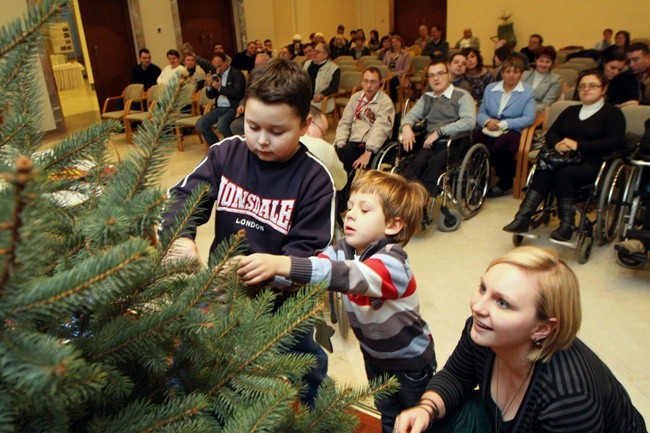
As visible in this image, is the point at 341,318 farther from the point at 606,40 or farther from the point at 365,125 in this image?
the point at 606,40

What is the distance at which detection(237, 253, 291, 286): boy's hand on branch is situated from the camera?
1.00 meters

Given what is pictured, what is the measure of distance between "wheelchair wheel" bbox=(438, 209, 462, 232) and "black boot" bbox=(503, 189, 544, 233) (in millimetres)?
586

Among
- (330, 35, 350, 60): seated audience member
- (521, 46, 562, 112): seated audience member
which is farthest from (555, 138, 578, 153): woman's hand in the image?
(330, 35, 350, 60): seated audience member

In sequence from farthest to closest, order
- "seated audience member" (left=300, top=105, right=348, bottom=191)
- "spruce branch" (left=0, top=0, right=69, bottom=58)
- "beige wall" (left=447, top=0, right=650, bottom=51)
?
"beige wall" (left=447, top=0, right=650, bottom=51)
"seated audience member" (left=300, top=105, right=348, bottom=191)
"spruce branch" (left=0, top=0, right=69, bottom=58)

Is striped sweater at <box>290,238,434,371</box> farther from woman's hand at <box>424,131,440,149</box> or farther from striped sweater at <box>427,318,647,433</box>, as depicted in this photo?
woman's hand at <box>424,131,440,149</box>

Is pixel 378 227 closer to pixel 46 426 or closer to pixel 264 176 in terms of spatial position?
pixel 264 176

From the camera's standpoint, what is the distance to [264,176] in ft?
4.93

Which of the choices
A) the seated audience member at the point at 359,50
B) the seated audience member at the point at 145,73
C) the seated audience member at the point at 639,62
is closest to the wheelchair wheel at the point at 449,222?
the seated audience member at the point at 639,62

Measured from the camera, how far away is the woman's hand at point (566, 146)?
3758 millimetres

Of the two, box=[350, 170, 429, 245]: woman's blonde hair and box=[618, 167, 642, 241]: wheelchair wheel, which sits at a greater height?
box=[350, 170, 429, 245]: woman's blonde hair

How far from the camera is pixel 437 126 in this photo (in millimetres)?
4535

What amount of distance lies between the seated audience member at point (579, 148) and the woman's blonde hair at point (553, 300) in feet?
8.46

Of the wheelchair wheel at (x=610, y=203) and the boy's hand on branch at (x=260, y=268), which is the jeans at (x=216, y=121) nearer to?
the wheelchair wheel at (x=610, y=203)

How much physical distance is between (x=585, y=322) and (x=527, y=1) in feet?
33.6
